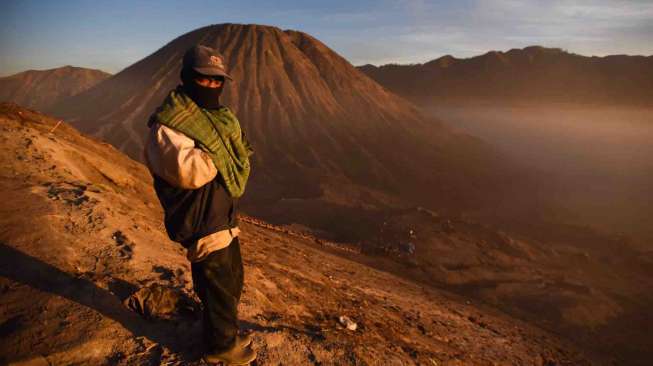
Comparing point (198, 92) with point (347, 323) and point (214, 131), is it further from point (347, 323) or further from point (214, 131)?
point (347, 323)

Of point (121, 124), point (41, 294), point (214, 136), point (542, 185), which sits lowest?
point (542, 185)

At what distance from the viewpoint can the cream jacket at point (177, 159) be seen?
1.91 m

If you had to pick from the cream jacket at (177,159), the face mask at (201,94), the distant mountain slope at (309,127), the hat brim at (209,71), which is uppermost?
the hat brim at (209,71)

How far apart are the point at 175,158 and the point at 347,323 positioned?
2659 millimetres

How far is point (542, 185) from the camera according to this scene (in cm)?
2980

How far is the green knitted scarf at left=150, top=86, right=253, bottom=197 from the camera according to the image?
1972mm

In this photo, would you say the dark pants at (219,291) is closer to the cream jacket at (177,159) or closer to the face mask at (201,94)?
the cream jacket at (177,159)

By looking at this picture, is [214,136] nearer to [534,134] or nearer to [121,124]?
[121,124]

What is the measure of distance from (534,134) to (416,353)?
5845 cm

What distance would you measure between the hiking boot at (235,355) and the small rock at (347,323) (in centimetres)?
148

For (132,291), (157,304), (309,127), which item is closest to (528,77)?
(309,127)

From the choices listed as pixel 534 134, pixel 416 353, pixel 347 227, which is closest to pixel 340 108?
pixel 347 227

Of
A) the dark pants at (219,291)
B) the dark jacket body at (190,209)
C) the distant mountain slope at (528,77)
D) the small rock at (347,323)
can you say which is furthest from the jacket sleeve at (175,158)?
the distant mountain slope at (528,77)

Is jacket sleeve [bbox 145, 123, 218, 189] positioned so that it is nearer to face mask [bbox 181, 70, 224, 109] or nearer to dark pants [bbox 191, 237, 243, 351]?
face mask [bbox 181, 70, 224, 109]
